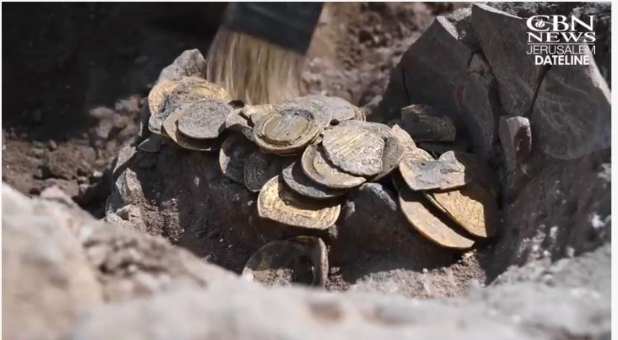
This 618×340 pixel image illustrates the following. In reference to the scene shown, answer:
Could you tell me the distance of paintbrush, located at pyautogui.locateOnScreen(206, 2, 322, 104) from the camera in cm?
341

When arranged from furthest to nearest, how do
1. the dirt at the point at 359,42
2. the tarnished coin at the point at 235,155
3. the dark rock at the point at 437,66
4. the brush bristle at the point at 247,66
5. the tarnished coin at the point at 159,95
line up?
the dirt at the point at 359,42
the brush bristle at the point at 247,66
the tarnished coin at the point at 159,95
the dark rock at the point at 437,66
the tarnished coin at the point at 235,155

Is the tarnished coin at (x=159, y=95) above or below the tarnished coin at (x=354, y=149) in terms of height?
below

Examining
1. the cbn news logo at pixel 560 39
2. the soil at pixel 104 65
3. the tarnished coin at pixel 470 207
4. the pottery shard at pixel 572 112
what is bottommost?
the soil at pixel 104 65

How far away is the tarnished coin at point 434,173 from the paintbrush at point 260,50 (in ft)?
3.17

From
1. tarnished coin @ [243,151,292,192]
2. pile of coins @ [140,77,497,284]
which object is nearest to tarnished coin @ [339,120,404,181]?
pile of coins @ [140,77,497,284]

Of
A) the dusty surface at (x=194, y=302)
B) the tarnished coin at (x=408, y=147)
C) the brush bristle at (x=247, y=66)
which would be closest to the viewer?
the dusty surface at (x=194, y=302)

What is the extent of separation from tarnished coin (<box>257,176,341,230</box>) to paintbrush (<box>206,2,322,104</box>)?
0.86 meters

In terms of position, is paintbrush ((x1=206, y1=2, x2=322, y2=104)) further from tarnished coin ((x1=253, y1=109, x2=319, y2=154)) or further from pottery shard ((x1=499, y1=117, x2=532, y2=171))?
pottery shard ((x1=499, y1=117, x2=532, y2=171))

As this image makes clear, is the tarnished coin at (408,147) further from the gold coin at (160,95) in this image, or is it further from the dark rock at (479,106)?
the gold coin at (160,95)

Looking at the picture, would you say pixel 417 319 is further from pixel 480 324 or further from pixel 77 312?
pixel 77 312

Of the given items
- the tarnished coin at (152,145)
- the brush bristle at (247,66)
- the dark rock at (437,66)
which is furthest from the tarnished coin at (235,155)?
the dark rock at (437,66)

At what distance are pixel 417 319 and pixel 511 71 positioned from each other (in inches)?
50.7

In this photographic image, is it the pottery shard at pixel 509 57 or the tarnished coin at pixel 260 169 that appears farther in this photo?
the tarnished coin at pixel 260 169

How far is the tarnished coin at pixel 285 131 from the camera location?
8.72 ft
